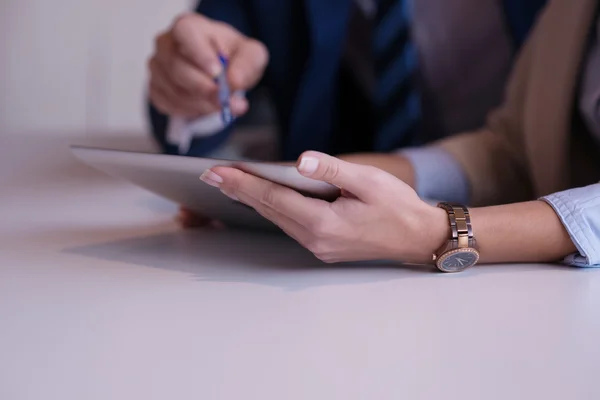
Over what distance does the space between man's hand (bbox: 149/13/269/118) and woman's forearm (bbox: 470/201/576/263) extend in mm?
435

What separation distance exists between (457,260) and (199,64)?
1.71 feet

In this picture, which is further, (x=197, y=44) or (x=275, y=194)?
(x=197, y=44)

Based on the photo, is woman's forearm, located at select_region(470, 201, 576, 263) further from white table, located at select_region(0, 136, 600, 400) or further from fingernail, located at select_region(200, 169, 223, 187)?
fingernail, located at select_region(200, 169, 223, 187)

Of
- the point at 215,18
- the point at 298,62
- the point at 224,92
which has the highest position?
the point at 215,18

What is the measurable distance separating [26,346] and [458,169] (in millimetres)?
722

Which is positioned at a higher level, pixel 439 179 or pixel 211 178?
pixel 439 179

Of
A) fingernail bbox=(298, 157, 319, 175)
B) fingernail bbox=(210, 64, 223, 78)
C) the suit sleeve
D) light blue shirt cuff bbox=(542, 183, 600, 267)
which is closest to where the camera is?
fingernail bbox=(298, 157, 319, 175)

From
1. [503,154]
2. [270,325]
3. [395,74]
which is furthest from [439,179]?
[270,325]

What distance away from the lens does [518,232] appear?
0.65 meters

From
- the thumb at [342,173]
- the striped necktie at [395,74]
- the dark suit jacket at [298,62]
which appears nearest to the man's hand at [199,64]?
A: the dark suit jacket at [298,62]

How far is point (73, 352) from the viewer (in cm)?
45

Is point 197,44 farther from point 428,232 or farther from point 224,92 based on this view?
point 428,232

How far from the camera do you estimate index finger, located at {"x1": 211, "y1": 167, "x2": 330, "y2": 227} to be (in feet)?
1.98

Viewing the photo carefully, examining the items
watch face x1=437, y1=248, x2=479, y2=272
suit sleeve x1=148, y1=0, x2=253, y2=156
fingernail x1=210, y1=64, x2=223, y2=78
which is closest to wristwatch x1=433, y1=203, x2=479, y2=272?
watch face x1=437, y1=248, x2=479, y2=272
